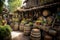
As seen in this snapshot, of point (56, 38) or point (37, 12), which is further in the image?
point (37, 12)

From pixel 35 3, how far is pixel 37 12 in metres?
1.26

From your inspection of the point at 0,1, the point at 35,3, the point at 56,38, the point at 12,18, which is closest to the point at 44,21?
the point at 56,38

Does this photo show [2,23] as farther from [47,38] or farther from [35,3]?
[35,3]

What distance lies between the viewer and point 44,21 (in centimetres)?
752

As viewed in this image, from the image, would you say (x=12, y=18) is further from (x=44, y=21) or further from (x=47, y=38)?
(x=47, y=38)

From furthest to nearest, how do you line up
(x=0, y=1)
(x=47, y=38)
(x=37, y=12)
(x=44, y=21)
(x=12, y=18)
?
(x=12, y=18) → (x=37, y=12) → (x=44, y=21) → (x=47, y=38) → (x=0, y=1)

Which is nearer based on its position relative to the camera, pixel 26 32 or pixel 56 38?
pixel 56 38

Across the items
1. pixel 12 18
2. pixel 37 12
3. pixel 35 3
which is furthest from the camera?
pixel 12 18

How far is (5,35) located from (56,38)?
3.00 m

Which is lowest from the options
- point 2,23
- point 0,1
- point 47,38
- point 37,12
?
point 47,38

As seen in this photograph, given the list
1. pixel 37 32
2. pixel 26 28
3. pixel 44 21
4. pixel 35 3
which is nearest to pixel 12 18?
pixel 35 3

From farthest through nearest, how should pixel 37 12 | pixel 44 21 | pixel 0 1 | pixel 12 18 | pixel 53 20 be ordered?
pixel 12 18 → pixel 37 12 → pixel 44 21 → pixel 53 20 → pixel 0 1

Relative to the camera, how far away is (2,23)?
7.05m

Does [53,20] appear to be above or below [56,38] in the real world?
above
